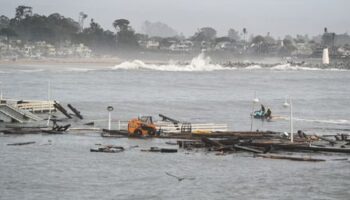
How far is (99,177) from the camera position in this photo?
32.6 meters

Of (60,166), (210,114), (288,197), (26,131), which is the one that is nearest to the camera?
(288,197)

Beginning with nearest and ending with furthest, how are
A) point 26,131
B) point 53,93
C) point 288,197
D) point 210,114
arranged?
1. point 288,197
2. point 26,131
3. point 210,114
4. point 53,93

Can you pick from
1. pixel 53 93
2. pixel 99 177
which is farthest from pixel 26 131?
pixel 53 93

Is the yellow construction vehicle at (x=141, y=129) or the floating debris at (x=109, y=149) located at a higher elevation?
the yellow construction vehicle at (x=141, y=129)

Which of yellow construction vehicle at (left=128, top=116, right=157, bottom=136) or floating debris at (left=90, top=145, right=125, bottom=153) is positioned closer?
floating debris at (left=90, top=145, right=125, bottom=153)

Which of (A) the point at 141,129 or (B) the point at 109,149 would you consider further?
(A) the point at 141,129

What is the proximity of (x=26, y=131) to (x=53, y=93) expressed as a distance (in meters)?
42.2

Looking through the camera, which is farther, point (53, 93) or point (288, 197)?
point (53, 93)

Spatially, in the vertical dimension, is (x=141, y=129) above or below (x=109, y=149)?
above

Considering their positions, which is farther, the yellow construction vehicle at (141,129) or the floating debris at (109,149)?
the yellow construction vehicle at (141,129)

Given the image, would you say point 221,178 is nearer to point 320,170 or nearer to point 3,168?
point 320,170

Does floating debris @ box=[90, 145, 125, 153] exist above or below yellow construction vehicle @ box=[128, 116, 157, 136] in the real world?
below

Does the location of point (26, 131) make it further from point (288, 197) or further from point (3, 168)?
point (288, 197)

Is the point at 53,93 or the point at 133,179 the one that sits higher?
the point at 53,93
